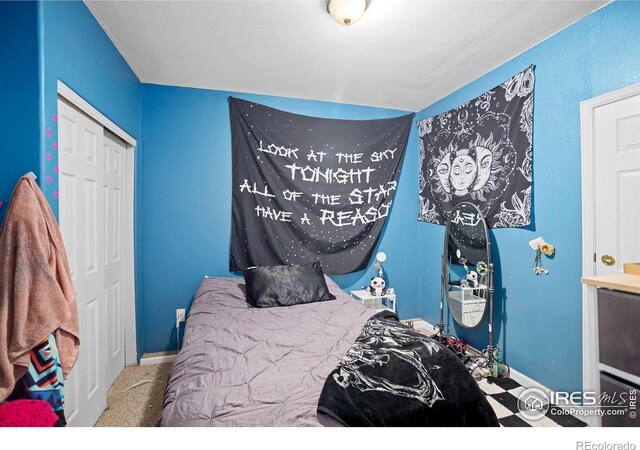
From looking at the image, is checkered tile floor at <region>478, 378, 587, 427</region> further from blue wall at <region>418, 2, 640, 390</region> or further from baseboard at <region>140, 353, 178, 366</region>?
baseboard at <region>140, 353, 178, 366</region>

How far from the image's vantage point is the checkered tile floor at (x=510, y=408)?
1.70 meters

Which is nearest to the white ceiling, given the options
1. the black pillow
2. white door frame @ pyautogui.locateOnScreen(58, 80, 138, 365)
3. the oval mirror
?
white door frame @ pyautogui.locateOnScreen(58, 80, 138, 365)

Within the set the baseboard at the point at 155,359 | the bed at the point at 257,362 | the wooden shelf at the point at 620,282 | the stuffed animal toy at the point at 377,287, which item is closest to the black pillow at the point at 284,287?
the bed at the point at 257,362

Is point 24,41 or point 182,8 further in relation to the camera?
point 182,8

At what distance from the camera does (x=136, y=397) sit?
2.02 m

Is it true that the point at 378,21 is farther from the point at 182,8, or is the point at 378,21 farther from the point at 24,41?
the point at 24,41

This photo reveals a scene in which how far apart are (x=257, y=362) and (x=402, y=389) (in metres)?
0.64

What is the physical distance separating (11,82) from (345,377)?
6.11 ft

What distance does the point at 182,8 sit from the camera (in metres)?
1.66

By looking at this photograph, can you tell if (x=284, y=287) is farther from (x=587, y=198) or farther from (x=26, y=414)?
(x=587, y=198)

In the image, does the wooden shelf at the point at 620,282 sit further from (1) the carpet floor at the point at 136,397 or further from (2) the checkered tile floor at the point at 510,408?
(1) the carpet floor at the point at 136,397

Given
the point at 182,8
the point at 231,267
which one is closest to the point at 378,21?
the point at 182,8

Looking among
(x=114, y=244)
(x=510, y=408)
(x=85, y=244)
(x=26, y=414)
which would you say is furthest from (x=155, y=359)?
(x=510, y=408)
